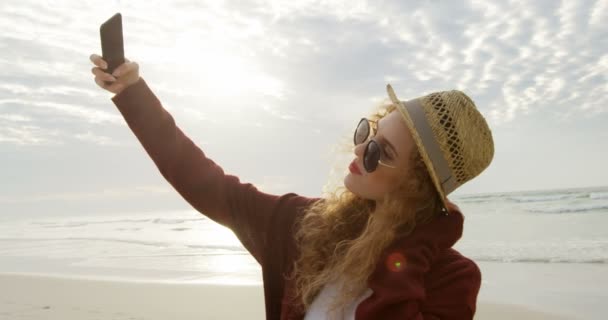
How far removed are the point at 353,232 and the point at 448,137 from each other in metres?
0.50

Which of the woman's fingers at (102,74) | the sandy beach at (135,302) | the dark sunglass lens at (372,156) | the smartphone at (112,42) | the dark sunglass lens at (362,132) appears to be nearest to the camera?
the smartphone at (112,42)

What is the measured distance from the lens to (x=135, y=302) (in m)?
6.45

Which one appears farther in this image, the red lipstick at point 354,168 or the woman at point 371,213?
the red lipstick at point 354,168

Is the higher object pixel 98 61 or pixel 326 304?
pixel 98 61

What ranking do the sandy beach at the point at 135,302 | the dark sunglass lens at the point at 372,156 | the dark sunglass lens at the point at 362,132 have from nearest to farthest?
the dark sunglass lens at the point at 372,156 < the dark sunglass lens at the point at 362,132 < the sandy beach at the point at 135,302

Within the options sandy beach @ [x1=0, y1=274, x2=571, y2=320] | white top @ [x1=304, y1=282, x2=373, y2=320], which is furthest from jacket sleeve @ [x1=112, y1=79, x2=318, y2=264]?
sandy beach @ [x1=0, y1=274, x2=571, y2=320]

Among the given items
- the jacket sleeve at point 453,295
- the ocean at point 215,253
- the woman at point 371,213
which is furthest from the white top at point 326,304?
the ocean at point 215,253

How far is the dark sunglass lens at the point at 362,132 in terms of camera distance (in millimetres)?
1778

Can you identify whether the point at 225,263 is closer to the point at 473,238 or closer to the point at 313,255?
the point at 473,238

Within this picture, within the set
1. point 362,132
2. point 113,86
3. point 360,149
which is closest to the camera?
point 113,86

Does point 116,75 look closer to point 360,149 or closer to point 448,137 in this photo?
point 360,149

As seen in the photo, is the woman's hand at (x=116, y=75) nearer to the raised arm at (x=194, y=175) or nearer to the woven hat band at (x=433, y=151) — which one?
the raised arm at (x=194, y=175)

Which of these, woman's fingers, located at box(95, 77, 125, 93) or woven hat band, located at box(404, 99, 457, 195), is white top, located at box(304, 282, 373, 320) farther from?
woman's fingers, located at box(95, 77, 125, 93)

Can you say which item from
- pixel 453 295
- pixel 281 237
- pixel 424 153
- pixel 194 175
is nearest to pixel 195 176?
pixel 194 175
